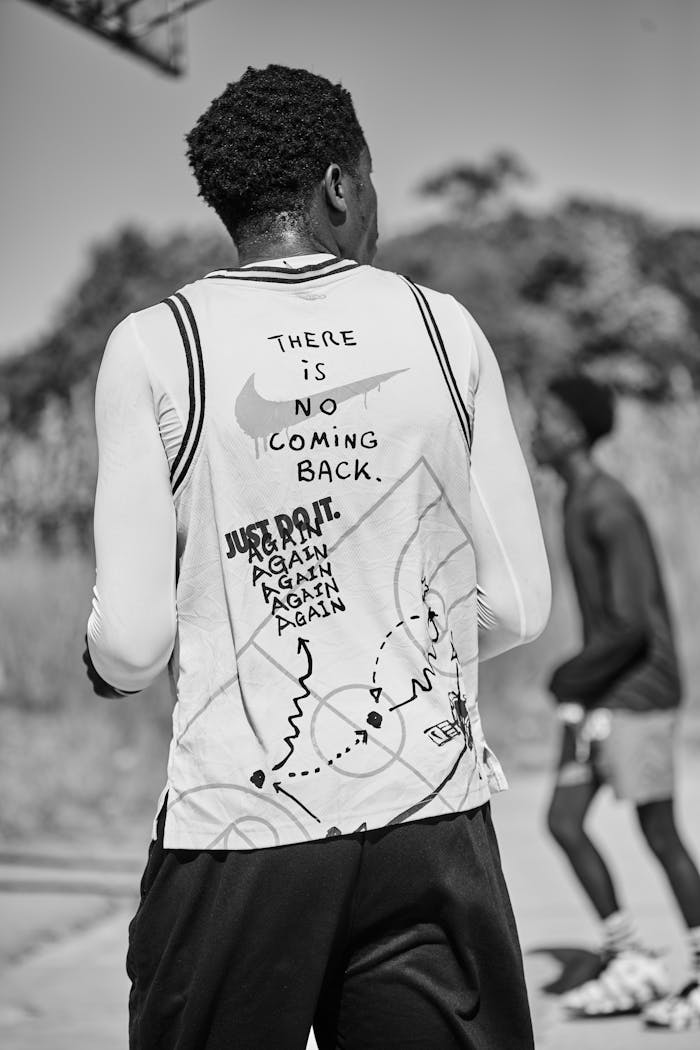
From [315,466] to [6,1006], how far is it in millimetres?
2930

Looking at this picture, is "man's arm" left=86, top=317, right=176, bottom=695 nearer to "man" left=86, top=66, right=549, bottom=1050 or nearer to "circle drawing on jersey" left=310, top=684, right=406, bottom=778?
"man" left=86, top=66, right=549, bottom=1050

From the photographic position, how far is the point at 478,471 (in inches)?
69.9

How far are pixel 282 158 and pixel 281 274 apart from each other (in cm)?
16

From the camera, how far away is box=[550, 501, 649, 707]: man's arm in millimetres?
4008

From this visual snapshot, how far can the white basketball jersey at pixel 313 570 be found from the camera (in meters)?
1.63

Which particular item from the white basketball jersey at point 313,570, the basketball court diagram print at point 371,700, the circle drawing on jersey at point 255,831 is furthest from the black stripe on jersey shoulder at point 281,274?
the circle drawing on jersey at point 255,831

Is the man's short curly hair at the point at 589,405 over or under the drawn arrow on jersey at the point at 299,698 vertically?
over

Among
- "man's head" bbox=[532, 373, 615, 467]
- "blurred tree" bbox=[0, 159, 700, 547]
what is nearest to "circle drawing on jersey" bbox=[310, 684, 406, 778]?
"man's head" bbox=[532, 373, 615, 467]

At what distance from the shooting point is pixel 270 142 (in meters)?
1.77

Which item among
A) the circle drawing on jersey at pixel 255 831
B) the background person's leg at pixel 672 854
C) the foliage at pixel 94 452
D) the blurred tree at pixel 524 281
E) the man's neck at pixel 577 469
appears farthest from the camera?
the blurred tree at pixel 524 281

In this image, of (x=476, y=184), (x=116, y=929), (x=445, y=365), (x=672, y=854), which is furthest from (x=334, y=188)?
(x=476, y=184)

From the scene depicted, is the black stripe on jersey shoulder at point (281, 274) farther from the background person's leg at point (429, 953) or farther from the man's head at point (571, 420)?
the man's head at point (571, 420)

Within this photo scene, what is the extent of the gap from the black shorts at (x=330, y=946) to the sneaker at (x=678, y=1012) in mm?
2243

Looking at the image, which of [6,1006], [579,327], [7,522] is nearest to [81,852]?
[6,1006]
